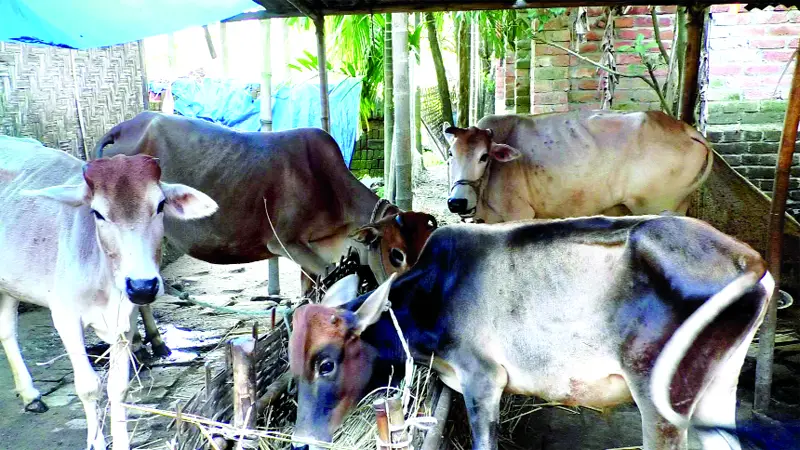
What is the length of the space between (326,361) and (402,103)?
3.79 m

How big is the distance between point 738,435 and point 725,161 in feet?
12.8

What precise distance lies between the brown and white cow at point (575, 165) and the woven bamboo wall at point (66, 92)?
381 centimetres

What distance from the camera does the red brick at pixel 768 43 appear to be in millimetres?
6004

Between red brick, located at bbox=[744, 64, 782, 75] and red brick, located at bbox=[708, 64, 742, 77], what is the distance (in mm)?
73

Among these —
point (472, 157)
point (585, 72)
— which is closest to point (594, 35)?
point (585, 72)

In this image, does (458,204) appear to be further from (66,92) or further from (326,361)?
(66,92)

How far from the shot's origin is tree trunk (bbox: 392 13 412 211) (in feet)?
20.3

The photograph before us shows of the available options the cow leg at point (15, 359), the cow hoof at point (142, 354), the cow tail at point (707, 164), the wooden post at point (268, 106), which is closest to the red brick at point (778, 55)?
the cow tail at point (707, 164)

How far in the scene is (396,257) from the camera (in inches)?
187

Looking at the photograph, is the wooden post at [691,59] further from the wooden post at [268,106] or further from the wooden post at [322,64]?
the wooden post at [268,106]

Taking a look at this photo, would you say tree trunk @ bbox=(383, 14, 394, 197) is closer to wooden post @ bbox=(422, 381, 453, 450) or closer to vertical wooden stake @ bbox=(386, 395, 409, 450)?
wooden post @ bbox=(422, 381, 453, 450)

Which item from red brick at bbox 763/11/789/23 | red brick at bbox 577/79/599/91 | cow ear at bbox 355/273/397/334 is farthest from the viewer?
red brick at bbox 577/79/599/91

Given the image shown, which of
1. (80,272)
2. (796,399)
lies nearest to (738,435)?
(796,399)

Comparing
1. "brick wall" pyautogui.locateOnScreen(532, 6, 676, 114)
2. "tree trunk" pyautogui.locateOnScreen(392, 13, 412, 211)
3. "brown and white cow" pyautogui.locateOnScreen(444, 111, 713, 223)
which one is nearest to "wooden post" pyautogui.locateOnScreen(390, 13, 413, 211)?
"tree trunk" pyautogui.locateOnScreen(392, 13, 412, 211)
